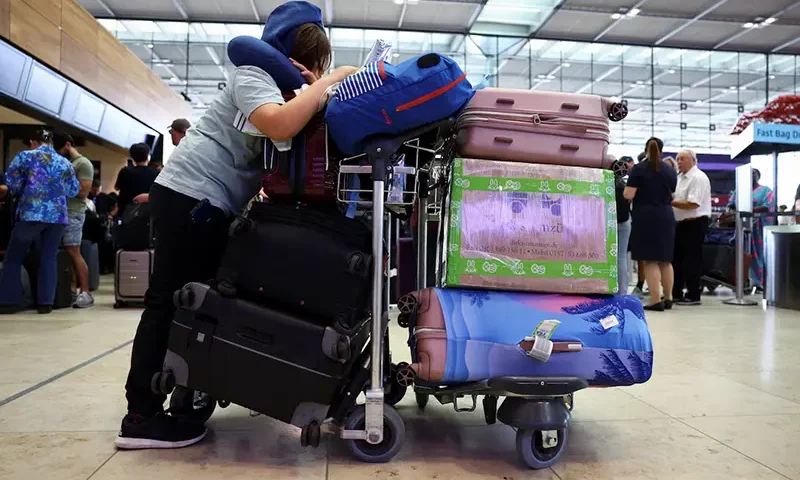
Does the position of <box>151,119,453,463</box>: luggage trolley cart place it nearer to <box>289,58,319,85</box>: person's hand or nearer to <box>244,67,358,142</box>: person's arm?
<box>244,67,358,142</box>: person's arm

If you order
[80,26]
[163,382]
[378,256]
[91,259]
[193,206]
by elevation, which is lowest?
[163,382]

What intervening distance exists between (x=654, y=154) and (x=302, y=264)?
183 inches

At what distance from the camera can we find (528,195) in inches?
65.6

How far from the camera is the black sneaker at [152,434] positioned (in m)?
1.71

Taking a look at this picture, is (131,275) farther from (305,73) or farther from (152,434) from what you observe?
(305,73)

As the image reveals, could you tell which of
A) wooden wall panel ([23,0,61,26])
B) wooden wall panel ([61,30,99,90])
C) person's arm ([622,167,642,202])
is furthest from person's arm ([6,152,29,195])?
person's arm ([622,167,642,202])

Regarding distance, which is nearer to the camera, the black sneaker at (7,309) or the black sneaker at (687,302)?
the black sneaker at (7,309)

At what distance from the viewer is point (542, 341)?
1542mm

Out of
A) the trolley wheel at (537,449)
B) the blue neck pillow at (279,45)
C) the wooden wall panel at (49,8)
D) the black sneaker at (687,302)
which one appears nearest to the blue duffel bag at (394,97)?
the blue neck pillow at (279,45)

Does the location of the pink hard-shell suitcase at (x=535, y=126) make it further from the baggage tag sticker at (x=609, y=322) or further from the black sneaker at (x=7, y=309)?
the black sneaker at (x=7, y=309)

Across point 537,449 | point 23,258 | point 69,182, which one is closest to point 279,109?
point 537,449

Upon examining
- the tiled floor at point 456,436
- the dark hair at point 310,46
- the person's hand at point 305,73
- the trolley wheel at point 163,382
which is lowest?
the tiled floor at point 456,436

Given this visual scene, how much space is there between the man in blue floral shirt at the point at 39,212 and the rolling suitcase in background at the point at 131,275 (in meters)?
0.51

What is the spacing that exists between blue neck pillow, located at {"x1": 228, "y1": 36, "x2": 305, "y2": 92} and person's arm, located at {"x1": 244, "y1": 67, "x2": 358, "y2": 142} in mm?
45
